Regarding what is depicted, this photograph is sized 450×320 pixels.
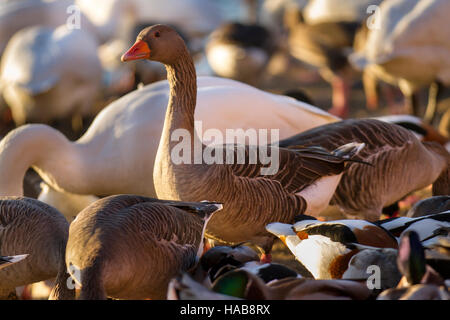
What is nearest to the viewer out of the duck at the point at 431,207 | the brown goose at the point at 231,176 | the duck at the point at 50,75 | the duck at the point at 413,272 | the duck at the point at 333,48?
the duck at the point at 413,272

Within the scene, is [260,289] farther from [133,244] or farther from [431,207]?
[431,207]

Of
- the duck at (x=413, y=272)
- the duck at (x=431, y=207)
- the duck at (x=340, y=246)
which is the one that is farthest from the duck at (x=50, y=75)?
the duck at (x=413, y=272)

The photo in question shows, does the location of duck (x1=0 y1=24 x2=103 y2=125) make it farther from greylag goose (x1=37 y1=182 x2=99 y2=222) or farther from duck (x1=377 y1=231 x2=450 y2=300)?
duck (x1=377 y1=231 x2=450 y2=300)

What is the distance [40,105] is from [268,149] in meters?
4.81

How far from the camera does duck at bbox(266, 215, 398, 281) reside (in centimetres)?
337

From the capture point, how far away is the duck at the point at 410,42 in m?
7.48

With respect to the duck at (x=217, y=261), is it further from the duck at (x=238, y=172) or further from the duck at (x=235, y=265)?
the duck at (x=238, y=172)

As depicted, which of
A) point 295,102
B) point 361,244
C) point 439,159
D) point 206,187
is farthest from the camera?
point 295,102

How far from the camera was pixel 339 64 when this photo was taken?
9.59 metres

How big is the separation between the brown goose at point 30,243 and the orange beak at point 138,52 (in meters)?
0.89

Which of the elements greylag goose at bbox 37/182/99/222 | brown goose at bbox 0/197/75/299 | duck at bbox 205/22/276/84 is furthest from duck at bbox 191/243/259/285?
duck at bbox 205/22/276/84

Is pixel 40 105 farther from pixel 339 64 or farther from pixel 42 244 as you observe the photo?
pixel 42 244

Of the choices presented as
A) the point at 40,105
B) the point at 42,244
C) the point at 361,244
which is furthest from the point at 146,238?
the point at 40,105

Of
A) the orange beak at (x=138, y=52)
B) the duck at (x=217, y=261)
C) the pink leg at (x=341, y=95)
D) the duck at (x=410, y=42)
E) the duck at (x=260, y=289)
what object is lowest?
the pink leg at (x=341, y=95)
